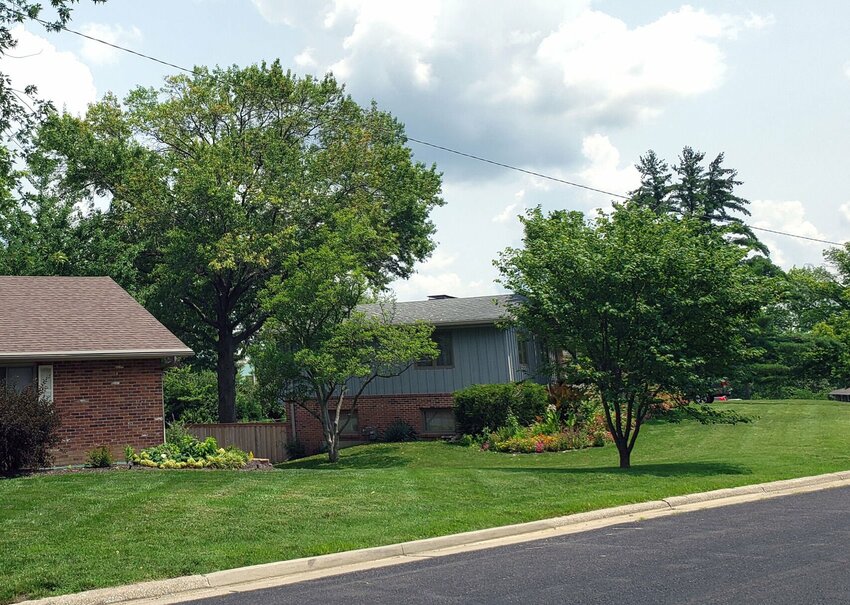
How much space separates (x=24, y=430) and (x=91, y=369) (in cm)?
367

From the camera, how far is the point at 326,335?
84.1ft

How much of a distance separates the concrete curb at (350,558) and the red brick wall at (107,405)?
39.8 ft

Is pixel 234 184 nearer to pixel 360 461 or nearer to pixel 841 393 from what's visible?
pixel 360 461

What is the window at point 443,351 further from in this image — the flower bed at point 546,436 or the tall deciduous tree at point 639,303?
the tall deciduous tree at point 639,303

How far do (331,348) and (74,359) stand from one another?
298 inches

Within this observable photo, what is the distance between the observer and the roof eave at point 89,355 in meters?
19.2

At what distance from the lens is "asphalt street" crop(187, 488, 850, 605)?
7742 millimetres

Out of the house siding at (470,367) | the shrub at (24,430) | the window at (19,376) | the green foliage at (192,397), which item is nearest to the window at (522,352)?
the house siding at (470,367)

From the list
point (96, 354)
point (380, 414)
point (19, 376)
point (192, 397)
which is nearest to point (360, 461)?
point (380, 414)

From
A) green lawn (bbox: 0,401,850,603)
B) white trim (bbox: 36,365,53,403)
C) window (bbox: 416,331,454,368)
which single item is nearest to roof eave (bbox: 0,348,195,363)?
white trim (bbox: 36,365,53,403)

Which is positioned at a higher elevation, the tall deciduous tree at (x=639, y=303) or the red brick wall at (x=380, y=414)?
the tall deciduous tree at (x=639, y=303)

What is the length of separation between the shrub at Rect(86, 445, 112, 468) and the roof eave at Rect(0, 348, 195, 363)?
2500 mm

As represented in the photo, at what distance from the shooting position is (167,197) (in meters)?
32.2

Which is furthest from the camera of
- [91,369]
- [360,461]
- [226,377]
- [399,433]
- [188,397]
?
[188,397]
